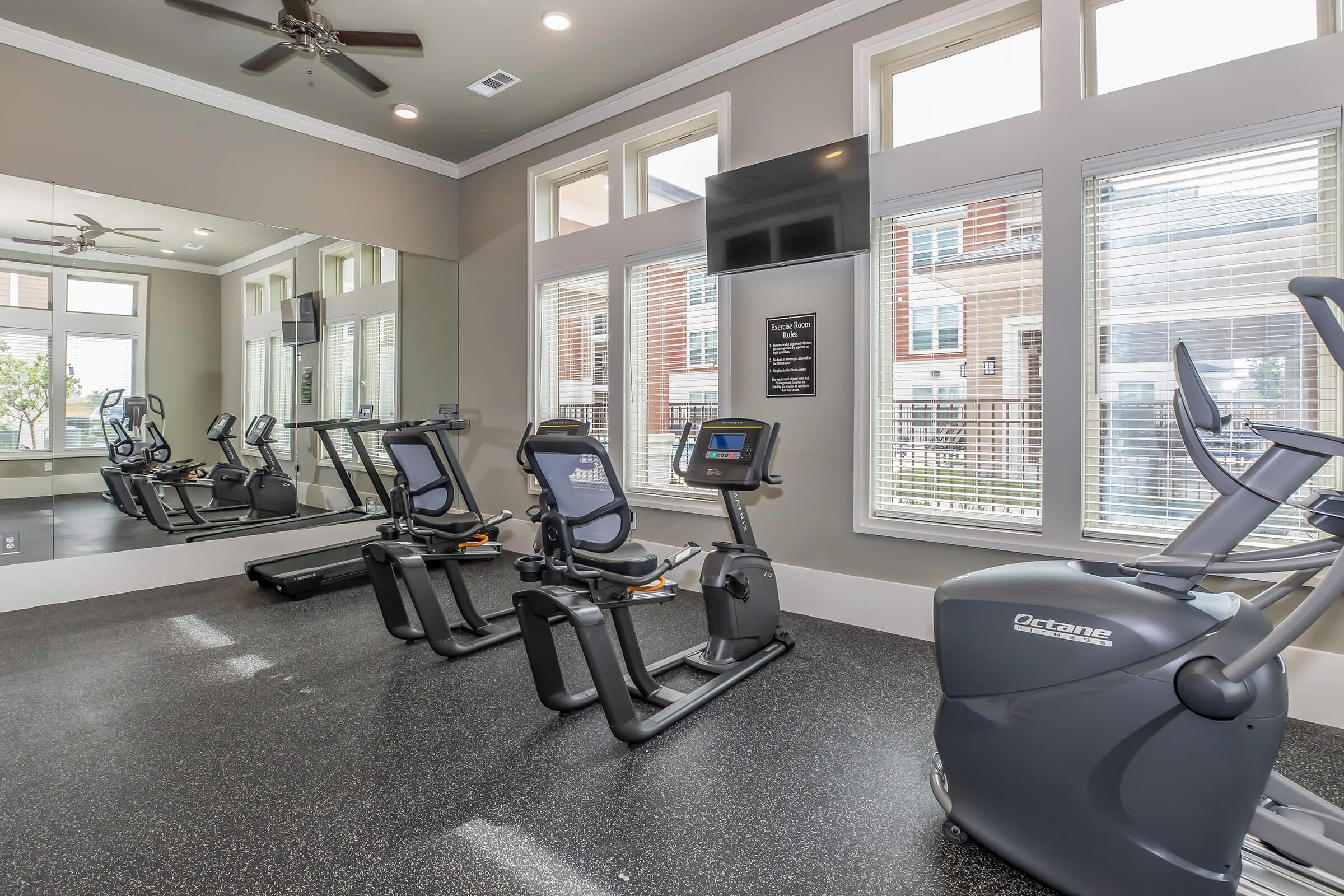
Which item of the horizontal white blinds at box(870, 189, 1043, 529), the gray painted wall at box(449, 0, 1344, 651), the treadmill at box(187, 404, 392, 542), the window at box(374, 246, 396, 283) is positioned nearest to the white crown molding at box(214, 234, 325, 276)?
the window at box(374, 246, 396, 283)

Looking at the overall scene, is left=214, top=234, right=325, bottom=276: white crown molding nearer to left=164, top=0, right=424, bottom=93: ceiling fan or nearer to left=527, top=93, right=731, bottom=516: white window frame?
left=164, top=0, right=424, bottom=93: ceiling fan

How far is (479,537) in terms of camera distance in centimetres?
347

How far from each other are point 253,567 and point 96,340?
1763 millimetres

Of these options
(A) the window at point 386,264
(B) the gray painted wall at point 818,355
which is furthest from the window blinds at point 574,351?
(A) the window at point 386,264

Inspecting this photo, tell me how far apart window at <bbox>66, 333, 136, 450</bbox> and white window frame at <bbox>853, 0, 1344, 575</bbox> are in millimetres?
4758

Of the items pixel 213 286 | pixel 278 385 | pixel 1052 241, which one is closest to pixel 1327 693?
pixel 1052 241

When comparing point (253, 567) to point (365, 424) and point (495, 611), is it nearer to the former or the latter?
point (365, 424)

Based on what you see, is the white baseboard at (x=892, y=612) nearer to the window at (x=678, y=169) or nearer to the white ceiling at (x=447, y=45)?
the window at (x=678, y=169)

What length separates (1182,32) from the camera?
2900 millimetres

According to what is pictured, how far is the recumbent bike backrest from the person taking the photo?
8.12 feet

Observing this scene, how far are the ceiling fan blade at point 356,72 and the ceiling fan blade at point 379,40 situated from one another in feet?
0.30

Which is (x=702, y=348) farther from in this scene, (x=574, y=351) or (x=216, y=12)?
(x=216, y=12)

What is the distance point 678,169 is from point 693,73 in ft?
2.03

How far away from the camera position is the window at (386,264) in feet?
18.2
